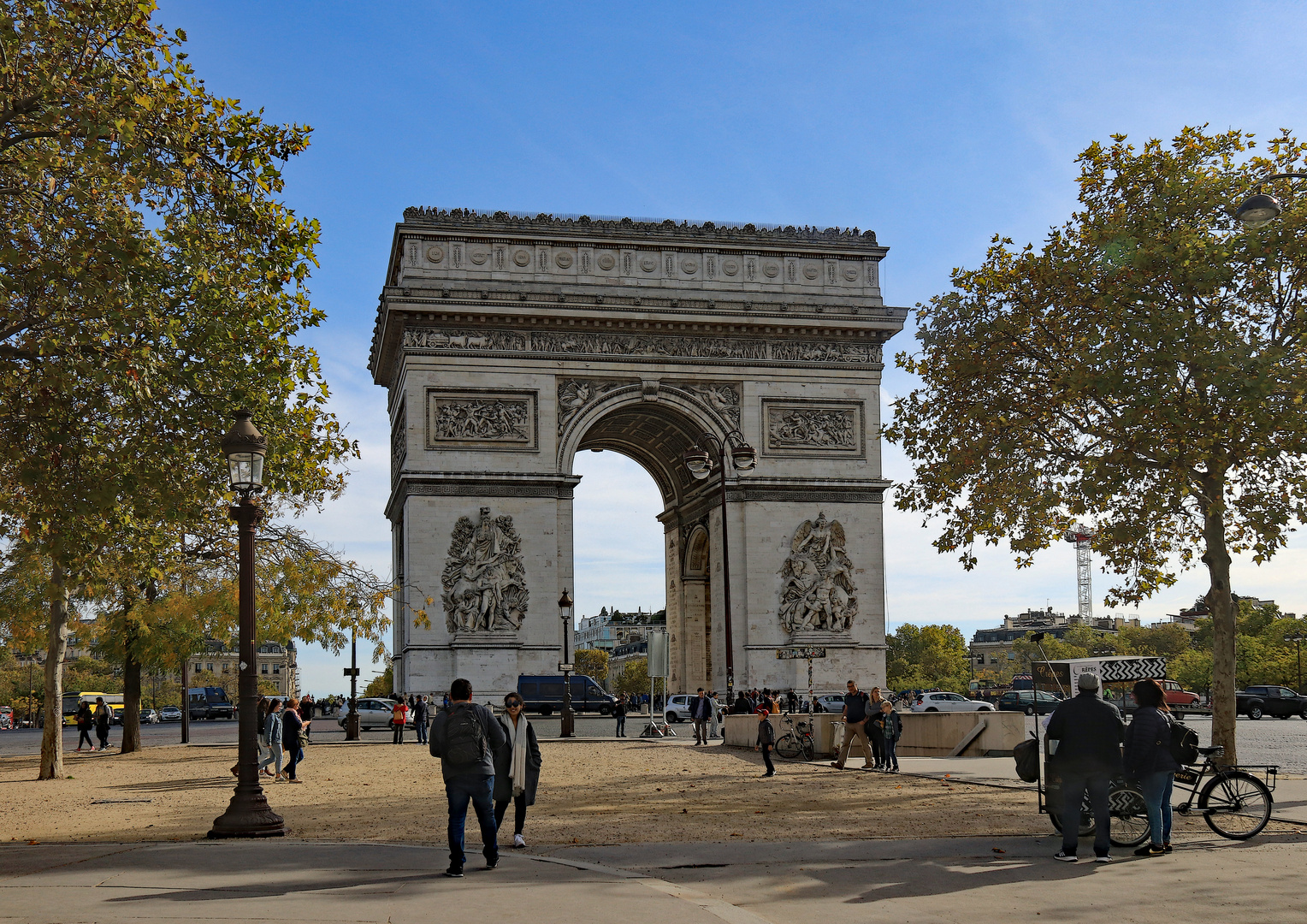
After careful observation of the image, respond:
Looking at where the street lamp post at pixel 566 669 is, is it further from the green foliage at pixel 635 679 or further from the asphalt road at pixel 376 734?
the green foliage at pixel 635 679

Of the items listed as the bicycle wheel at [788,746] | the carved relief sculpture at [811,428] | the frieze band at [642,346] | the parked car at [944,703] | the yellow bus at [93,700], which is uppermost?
the frieze band at [642,346]

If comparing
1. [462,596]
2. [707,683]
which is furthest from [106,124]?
[707,683]

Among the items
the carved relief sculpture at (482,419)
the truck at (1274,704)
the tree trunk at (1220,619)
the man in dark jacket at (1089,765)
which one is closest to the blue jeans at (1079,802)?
the man in dark jacket at (1089,765)

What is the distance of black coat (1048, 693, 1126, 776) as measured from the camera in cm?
1120

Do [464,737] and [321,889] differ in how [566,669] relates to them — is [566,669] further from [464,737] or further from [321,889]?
[321,889]

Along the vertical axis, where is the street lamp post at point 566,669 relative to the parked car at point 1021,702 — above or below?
above

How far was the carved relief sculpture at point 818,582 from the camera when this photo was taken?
4416 centimetres

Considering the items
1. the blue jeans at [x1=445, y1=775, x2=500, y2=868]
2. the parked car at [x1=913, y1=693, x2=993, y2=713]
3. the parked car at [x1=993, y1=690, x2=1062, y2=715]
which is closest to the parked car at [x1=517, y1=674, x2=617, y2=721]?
the parked car at [x1=913, y1=693, x2=993, y2=713]

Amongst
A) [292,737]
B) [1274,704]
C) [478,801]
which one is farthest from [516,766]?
[1274,704]

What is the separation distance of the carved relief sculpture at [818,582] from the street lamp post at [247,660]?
31673mm

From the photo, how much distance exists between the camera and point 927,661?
5517 inches

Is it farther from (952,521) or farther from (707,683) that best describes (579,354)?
(952,521)

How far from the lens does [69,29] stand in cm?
1357

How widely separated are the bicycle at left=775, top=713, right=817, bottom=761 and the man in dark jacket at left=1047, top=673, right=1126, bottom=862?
1504 centimetres
